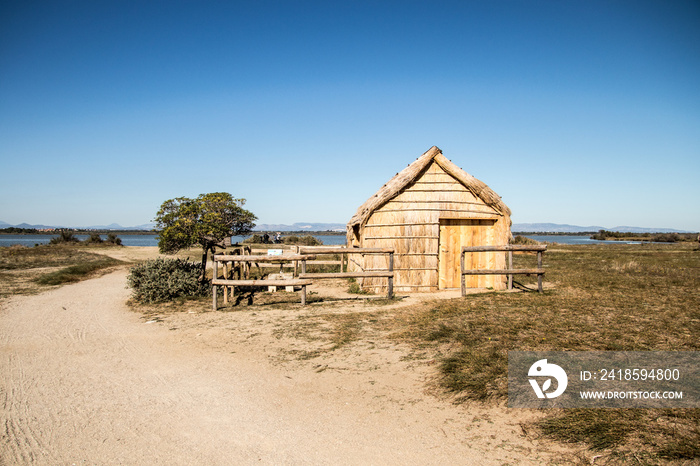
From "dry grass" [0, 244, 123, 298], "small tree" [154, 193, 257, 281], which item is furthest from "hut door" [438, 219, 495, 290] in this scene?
"dry grass" [0, 244, 123, 298]

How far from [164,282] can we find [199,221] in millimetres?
2293

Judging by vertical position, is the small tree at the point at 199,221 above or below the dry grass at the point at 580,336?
above

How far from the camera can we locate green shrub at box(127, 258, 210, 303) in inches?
502

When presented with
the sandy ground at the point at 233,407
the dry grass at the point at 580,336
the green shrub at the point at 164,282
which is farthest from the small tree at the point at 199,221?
A: the dry grass at the point at 580,336

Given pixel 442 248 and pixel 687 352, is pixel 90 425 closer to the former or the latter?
pixel 687 352

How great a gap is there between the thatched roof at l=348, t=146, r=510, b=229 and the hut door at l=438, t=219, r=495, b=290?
0.90 m

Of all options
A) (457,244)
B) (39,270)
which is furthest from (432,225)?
(39,270)

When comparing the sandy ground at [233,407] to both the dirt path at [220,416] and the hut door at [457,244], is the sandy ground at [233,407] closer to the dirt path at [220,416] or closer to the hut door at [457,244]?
the dirt path at [220,416]

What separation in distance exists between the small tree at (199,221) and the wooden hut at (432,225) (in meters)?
4.46

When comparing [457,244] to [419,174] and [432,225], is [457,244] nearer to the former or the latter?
[432,225]

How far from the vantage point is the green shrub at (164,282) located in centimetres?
1276

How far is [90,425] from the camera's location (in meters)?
4.75

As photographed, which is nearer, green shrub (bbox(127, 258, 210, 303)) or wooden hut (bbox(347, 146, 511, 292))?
green shrub (bbox(127, 258, 210, 303))

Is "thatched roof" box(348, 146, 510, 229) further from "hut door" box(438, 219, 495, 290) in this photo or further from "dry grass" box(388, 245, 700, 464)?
"dry grass" box(388, 245, 700, 464)
